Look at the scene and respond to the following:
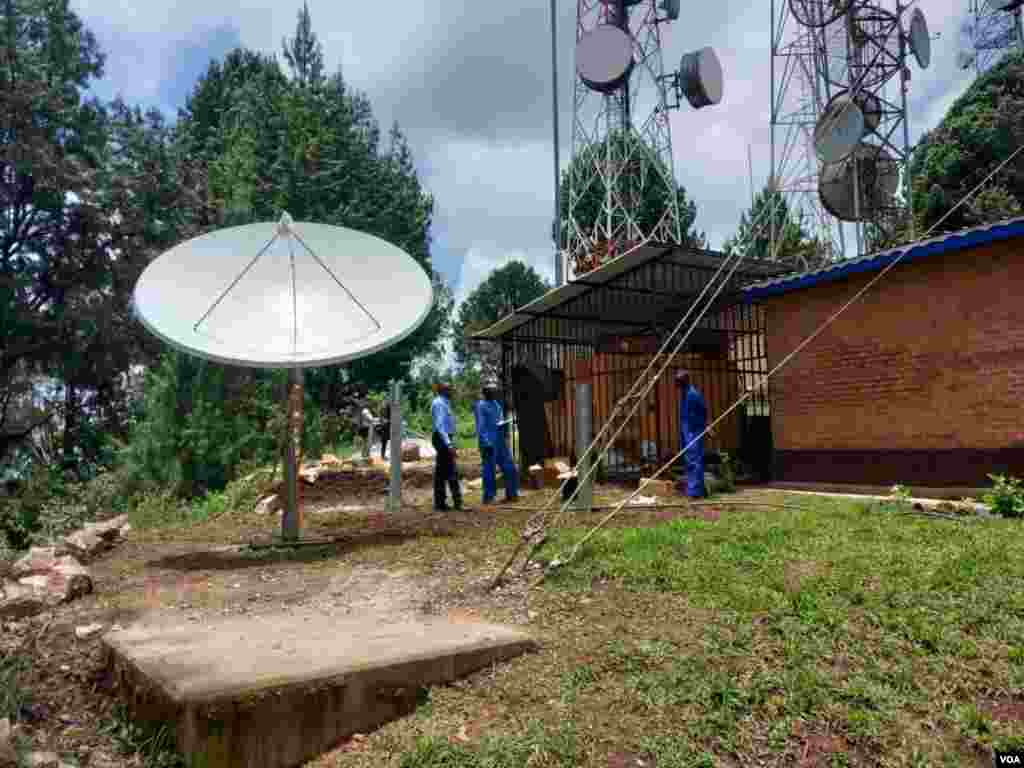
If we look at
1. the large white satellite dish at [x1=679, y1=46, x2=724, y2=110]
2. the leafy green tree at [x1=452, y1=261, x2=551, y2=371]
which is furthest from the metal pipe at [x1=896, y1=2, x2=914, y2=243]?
the leafy green tree at [x1=452, y1=261, x2=551, y2=371]

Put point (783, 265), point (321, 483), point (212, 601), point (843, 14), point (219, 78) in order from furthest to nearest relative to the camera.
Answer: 1. point (219, 78)
2. point (843, 14)
3. point (321, 483)
4. point (783, 265)
5. point (212, 601)

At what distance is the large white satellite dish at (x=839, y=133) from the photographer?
1323cm

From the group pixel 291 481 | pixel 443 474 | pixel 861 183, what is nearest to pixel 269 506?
pixel 443 474

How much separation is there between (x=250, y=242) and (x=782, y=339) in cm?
736

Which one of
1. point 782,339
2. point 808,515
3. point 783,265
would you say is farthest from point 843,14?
point 808,515

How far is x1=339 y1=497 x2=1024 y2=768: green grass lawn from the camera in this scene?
3209 mm

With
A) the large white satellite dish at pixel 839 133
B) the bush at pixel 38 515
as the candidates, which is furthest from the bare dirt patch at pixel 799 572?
the large white satellite dish at pixel 839 133

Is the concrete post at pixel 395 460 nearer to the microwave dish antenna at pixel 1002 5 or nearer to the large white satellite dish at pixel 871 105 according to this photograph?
the large white satellite dish at pixel 871 105

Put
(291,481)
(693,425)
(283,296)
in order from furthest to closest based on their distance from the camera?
(693,425) → (283,296) → (291,481)

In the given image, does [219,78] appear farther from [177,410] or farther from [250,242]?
[250,242]

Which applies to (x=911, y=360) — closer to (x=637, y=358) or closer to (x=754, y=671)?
(x=637, y=358)

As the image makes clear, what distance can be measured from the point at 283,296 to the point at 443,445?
2824mm

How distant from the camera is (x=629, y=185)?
26.4 m

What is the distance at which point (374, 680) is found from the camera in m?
3.54
